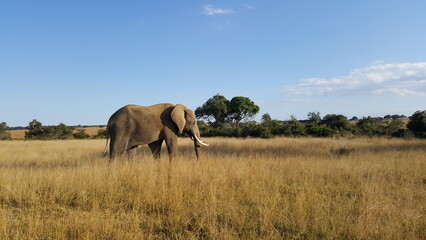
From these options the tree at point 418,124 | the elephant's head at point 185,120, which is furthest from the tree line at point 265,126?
the elephant's head at point 185,120

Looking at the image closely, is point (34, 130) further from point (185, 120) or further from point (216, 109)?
point (185, 120)

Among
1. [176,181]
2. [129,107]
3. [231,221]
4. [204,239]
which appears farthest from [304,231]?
[129,107]

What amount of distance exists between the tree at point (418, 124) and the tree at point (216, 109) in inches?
1247

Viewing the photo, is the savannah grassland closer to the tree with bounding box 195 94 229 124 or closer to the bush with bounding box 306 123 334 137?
the bush with bounding box 306 123 334 137

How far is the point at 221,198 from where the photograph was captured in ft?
14.9

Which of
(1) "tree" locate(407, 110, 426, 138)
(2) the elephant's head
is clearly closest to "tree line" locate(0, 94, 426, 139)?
(1) "tree" locate(407, 110, 426, 138)

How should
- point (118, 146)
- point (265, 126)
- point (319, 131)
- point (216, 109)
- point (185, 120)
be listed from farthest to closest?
1. point (216, 109)
2. point (265, 126)
3. point (319, 131)
4. point (185, 120)
5. point (118, 146)

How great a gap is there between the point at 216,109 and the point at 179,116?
42594 millimetres

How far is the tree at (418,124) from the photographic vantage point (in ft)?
70.7

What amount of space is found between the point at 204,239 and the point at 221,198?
4.81 feet

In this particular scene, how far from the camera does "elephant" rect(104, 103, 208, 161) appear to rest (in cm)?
793

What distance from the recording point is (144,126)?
808cm

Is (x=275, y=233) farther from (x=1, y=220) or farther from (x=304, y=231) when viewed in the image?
(x=1, y=220)

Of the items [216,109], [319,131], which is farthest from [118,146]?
[216,109]
